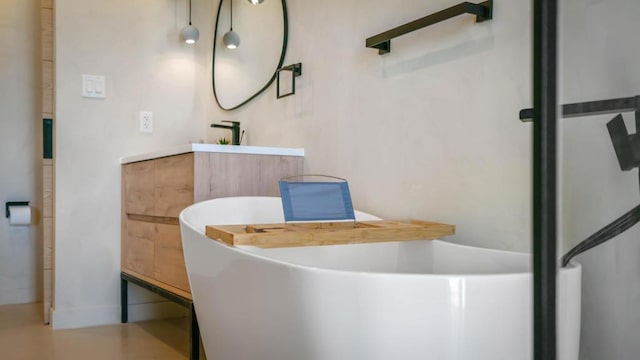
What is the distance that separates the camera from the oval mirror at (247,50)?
251cm

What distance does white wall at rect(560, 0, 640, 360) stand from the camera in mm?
551

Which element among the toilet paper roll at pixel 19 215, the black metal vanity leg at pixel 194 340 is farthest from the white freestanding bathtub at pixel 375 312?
the toilet paper roll at pixel 19 215

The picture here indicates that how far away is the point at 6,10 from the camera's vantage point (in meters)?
3.26

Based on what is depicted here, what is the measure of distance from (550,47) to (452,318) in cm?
47

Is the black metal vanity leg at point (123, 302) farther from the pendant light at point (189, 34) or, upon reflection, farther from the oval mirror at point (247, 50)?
the pendant light at point (189, 34)

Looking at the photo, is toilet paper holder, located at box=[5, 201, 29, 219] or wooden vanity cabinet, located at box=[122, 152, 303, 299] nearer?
wooden vanity cabinet, located at box=[122, 152, 303, 299]

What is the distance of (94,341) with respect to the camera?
→ 2436mm

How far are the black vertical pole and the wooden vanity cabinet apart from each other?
1.59m

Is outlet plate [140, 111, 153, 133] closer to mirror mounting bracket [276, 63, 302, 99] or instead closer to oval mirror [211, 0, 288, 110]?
oval mirror [211, 0, 288, 110]

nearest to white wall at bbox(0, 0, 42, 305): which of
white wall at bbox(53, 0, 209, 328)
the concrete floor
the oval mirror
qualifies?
the concrete floor

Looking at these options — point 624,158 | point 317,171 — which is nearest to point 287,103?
point 317,171

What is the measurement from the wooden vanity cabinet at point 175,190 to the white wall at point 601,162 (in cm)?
154

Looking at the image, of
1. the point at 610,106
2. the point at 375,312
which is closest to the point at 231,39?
the point at 375,312

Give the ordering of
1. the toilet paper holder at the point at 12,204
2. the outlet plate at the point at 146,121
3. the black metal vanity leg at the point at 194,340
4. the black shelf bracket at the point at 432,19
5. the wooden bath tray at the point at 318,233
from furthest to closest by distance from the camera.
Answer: the toilet paper holder at the point at 12,204 < the outlet plate at the point at 146,121 < the black metal vanity leg at the point at 194,340 < the black shelf bracket at the point at 432,19 < the wooden bath tray at the point at 318,233
